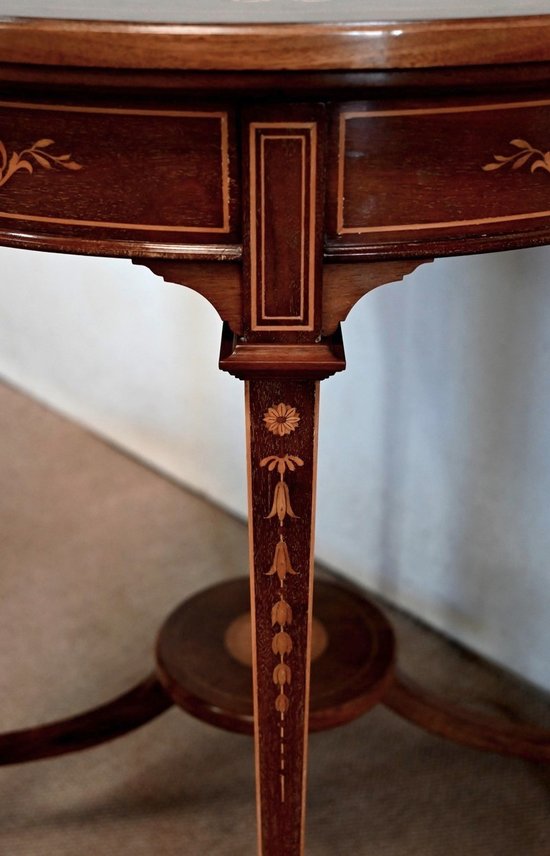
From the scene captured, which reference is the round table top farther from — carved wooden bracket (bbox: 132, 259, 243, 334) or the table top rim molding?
carved wooden bracket (bbox: 132, 259, 243, 334)

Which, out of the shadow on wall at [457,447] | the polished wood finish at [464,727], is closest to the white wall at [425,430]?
the shadow on wall at [457,447]

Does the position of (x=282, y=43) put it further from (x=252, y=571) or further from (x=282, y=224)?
(x=252, y=571)

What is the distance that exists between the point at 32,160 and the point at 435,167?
0.21 m

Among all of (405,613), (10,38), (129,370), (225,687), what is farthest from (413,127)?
(129,370)

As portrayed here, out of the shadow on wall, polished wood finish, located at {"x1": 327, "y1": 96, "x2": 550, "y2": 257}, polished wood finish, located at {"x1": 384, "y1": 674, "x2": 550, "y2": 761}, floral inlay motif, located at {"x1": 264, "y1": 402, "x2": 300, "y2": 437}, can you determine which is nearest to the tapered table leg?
floral inlay motif, located at {"x1": 264, "y1": 402, "x2": 300, "y2": 437}

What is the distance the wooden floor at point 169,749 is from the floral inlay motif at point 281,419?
0.50 meters

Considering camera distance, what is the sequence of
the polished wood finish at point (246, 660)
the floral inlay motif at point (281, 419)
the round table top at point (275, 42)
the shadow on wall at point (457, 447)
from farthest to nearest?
the shadow on wall at point (457, 447) → the polished wood finish at point (246, 660) → the floral inlay motif at point (281, 419) → the round table top at point (275, 42)

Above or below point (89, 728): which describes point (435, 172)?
above

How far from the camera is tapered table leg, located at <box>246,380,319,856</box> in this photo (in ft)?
1.84

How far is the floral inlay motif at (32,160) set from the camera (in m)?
0.50

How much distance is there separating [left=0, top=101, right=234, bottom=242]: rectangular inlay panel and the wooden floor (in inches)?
24.4

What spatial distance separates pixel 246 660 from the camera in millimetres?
906

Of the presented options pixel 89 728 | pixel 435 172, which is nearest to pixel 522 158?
pixel 435 172

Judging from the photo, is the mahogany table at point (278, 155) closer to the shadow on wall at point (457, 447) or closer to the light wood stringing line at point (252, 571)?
the light wood stringing line at point (252, 571)
